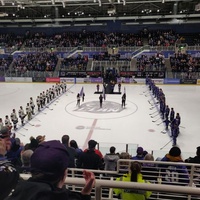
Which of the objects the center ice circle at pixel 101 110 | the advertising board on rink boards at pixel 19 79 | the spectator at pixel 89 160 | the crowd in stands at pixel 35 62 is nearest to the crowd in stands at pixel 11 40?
the crowd in stands at pixel 35 62

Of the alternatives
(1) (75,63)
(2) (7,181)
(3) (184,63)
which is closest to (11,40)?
(1) (75,63)

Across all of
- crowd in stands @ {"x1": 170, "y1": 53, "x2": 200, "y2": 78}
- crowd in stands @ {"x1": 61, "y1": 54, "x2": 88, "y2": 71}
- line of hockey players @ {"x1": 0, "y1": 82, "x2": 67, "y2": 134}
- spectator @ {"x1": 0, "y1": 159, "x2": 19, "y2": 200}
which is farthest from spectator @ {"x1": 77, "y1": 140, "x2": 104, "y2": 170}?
crowd in stands @ {"x1": 61, "y1": 54, "x2": 88, "y2": 71}

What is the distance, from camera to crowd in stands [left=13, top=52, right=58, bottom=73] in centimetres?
2994

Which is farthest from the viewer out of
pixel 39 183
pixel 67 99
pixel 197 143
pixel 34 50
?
pixel 34 50

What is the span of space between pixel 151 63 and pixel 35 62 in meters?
13.4

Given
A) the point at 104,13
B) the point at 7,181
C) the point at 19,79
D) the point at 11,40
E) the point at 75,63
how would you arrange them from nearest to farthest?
the point at 7,181
the point at 19,79
the point at 75,63
the point at 104,13
the point at 11,40

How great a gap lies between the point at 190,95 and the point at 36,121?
12223 millimetres

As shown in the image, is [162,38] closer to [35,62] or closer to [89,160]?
[35,62]

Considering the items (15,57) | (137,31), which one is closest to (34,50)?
(15,57)

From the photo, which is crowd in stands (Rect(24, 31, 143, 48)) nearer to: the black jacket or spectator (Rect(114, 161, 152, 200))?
spectator (Rect(114, 161, 152, 200))

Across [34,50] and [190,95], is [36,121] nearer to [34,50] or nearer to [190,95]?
[190,95]

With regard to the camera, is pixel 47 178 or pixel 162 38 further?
pixel 162 38

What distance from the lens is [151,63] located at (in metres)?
28.3

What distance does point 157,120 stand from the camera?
1419 centimetres
